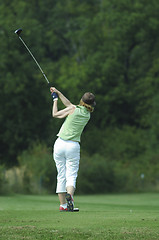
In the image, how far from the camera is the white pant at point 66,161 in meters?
9.90

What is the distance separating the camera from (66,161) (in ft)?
33.0

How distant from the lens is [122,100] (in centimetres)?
4516

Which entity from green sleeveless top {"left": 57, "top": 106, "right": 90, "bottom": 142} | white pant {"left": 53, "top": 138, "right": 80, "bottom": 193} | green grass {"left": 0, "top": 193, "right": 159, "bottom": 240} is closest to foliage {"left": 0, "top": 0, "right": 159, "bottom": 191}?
white pant {"left": 53, "top": 138, "right": 80, "bottom": 193}

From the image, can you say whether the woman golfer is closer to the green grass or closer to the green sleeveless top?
the green sleeveless top

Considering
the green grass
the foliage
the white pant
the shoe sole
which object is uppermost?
the foliage

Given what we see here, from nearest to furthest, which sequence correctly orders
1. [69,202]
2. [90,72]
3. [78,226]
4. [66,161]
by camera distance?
[78,226]
[69,202]
[66,161]
[90,72]

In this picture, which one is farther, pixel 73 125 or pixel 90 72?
pixel 90 72

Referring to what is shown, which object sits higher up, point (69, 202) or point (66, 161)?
point (66, 161)

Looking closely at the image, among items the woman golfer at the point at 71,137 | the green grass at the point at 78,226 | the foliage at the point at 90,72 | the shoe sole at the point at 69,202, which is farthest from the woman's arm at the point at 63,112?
the foliage at the point at 90,72

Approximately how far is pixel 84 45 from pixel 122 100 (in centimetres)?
551

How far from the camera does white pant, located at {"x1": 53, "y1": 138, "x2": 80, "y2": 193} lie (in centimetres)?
990

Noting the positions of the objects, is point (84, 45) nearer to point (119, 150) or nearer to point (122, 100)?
point (122, 100)

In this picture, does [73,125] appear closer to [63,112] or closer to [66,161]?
[63,112]

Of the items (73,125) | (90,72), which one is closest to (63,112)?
(73,125)
